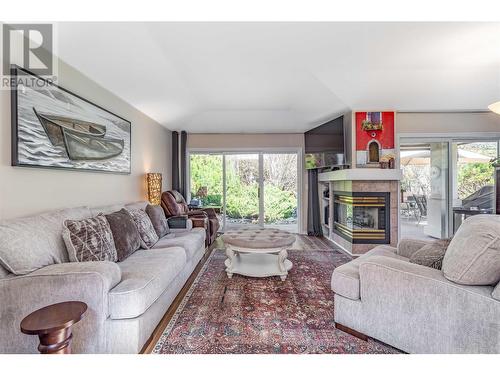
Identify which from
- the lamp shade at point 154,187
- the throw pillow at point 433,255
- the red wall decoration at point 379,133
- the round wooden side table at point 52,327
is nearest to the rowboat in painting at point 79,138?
the lamp shade at point 154,187

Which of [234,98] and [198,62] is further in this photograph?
[234,98]

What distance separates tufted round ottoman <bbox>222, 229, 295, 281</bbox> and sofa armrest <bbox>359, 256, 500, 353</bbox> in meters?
1.20

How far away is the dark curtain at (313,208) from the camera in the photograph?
5.43 metres

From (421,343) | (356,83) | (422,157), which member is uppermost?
(356,83)

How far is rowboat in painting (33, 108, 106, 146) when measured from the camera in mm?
2104

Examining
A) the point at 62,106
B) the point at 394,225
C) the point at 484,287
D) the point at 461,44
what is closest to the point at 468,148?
the point at 394,225

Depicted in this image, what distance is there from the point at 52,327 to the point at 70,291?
364mm

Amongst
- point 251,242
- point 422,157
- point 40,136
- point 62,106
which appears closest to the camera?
point 40,136

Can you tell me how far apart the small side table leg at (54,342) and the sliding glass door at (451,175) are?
188 inches

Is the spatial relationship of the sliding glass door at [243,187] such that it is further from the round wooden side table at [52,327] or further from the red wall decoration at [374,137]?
the round wooden side table at [52,327]

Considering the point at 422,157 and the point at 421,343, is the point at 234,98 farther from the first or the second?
the point at 421,343

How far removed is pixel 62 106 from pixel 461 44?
3.92 m

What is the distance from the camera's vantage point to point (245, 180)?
19.0 feet

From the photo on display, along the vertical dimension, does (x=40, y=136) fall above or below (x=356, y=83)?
below
